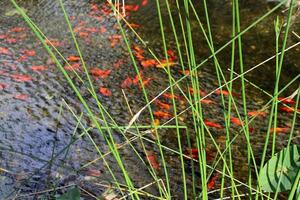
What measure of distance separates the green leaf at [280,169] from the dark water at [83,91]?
66cm

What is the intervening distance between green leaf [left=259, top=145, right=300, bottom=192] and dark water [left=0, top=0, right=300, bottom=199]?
2.15 feet

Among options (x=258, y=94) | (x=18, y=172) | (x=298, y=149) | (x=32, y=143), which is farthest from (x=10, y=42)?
(x=298, y=149)

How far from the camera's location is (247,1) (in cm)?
509

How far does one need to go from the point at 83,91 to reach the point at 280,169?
2295 mm

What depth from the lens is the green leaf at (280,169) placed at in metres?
1.37

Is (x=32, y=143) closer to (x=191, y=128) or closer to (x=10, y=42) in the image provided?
(x=191, y=128)

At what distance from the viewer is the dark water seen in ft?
8.28

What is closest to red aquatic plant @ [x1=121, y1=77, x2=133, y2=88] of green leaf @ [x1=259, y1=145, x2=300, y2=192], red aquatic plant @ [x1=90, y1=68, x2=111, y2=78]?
red aquatic plant @ [x1=90, y1=68, x2=111, y2=78]

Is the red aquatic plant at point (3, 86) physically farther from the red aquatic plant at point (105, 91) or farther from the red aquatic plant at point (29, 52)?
the red aquatic plant at point (105, 91)

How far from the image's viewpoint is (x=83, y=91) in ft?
11.4

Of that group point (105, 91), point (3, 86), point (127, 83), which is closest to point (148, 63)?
point (127, 83)

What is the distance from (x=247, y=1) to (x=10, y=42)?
2588 millimetres

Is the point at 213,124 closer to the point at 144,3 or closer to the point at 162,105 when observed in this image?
the point at 162,105

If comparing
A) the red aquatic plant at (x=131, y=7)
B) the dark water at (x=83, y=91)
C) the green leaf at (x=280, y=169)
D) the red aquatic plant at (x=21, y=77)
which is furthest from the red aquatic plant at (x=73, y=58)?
the green leaf at (x=280, y=169)
